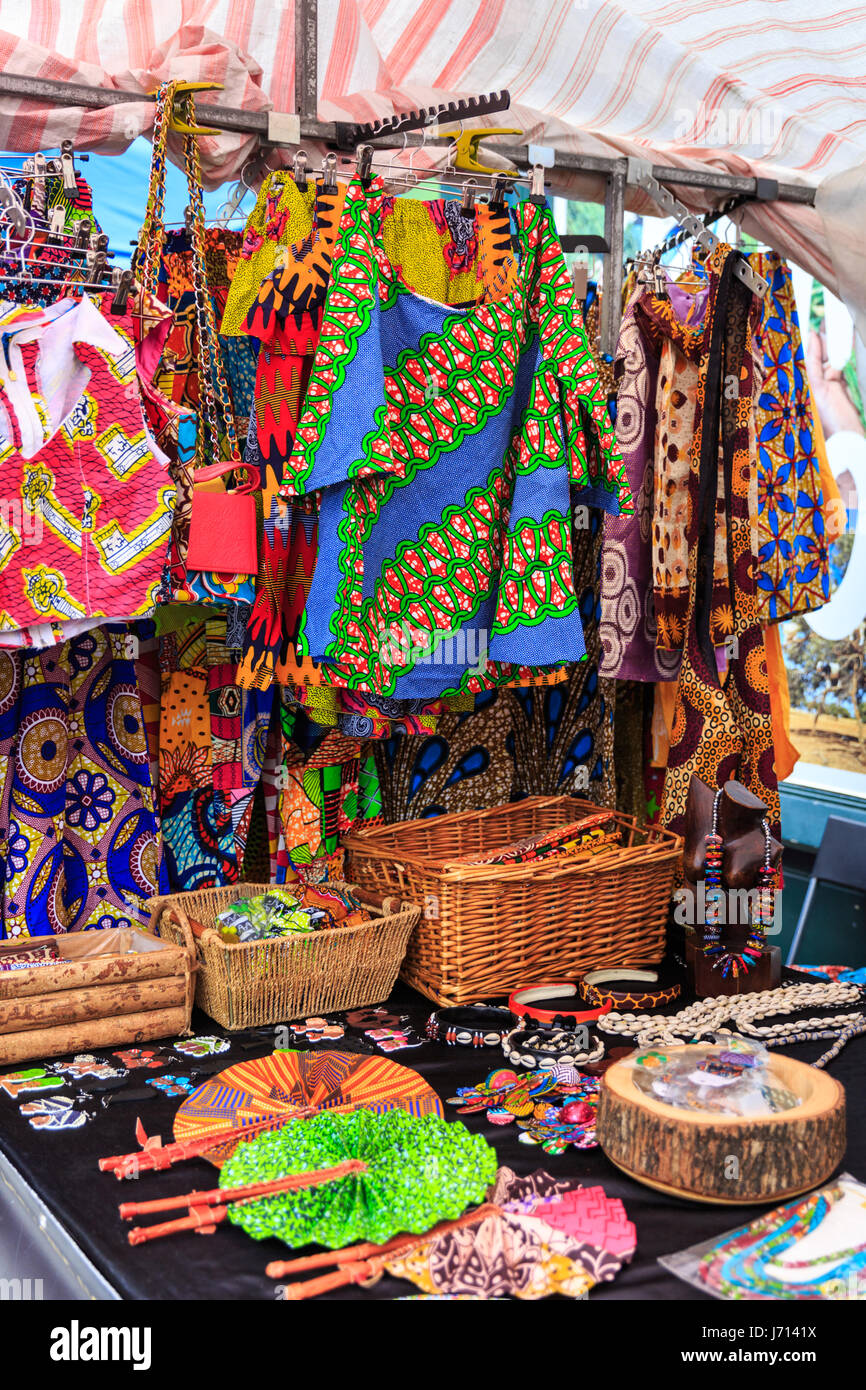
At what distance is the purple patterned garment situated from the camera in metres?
2.56

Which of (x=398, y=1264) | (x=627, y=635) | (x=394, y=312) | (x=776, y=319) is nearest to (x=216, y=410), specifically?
(x=394, y=312)

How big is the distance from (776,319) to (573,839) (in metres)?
1.18

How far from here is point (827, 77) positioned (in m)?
2.74

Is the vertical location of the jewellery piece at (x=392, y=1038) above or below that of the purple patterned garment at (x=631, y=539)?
below

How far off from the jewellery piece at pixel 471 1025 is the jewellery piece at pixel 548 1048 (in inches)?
1.3

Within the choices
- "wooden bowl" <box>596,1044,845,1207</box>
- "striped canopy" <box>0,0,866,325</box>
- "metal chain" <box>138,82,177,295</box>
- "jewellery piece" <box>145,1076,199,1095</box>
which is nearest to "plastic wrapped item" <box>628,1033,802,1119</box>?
"wooden bowl" <box>596,1044,845,1207</box>

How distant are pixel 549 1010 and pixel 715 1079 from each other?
56 centimetres

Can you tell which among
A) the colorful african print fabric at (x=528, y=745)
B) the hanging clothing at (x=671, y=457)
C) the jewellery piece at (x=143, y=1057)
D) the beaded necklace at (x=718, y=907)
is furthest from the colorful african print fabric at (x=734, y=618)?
the jewellery piece at (x=143, y=1057)

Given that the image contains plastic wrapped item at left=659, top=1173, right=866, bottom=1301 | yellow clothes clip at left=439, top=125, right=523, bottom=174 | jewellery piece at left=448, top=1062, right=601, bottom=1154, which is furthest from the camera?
yellow clothes clip at left=439, top=125, right=523, bottom=174

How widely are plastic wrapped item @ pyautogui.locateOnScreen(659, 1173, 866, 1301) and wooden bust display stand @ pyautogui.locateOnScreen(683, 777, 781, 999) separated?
26.7 inches

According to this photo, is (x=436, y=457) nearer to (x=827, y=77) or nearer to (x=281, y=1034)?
(x=281, y=1034)

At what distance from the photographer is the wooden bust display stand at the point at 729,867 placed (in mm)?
1987

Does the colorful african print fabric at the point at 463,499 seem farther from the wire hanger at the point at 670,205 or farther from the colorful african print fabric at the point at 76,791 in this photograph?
the wire hanger at the point at 670,205

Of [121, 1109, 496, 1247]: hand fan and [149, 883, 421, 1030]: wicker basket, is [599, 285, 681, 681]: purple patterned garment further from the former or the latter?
[121, 1109, 496, 1247]: hand fan
